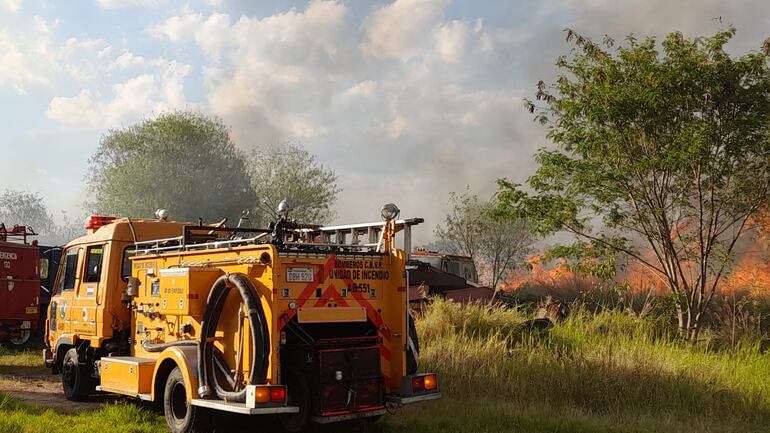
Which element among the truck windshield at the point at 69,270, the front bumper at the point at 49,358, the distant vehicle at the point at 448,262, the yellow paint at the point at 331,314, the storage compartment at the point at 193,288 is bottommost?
the front bumper at the point at 49,358

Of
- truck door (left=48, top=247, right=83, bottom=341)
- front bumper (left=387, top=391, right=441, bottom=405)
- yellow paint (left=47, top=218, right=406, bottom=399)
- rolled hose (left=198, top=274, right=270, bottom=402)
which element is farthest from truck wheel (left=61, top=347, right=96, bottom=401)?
front bumper (left=387, top=391, right=441, bottom=405)

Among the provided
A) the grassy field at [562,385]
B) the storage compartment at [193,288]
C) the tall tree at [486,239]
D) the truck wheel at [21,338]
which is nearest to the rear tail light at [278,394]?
the storage compartment at [193,288]

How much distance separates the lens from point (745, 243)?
18438 mm

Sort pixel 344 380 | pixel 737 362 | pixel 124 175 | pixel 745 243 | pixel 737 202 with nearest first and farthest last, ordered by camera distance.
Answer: pixel 344 380
pixel 737 362
pixel 737 202
pixel 745 243
pixel 124 175

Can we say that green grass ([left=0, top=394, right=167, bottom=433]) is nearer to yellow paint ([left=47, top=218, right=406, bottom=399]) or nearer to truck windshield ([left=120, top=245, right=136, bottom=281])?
yellow paint ([left=47, top=218, right=406, bottom=399])

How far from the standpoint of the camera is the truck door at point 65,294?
11.0 m

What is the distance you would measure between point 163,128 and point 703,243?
3948 cm

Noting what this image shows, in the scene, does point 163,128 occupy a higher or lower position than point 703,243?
higher

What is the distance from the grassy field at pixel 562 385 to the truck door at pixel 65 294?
214cm

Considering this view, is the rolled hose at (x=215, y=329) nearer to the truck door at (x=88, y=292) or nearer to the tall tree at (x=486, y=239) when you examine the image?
the truck door at (x=88, y=292)

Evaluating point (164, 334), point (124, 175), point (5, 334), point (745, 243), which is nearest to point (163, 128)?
point (124, 175)

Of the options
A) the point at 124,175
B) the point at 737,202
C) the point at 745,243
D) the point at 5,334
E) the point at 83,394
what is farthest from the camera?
the point at 124,175

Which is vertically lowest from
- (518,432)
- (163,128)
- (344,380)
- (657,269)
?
(518,432)

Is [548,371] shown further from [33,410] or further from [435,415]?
[33,410]
